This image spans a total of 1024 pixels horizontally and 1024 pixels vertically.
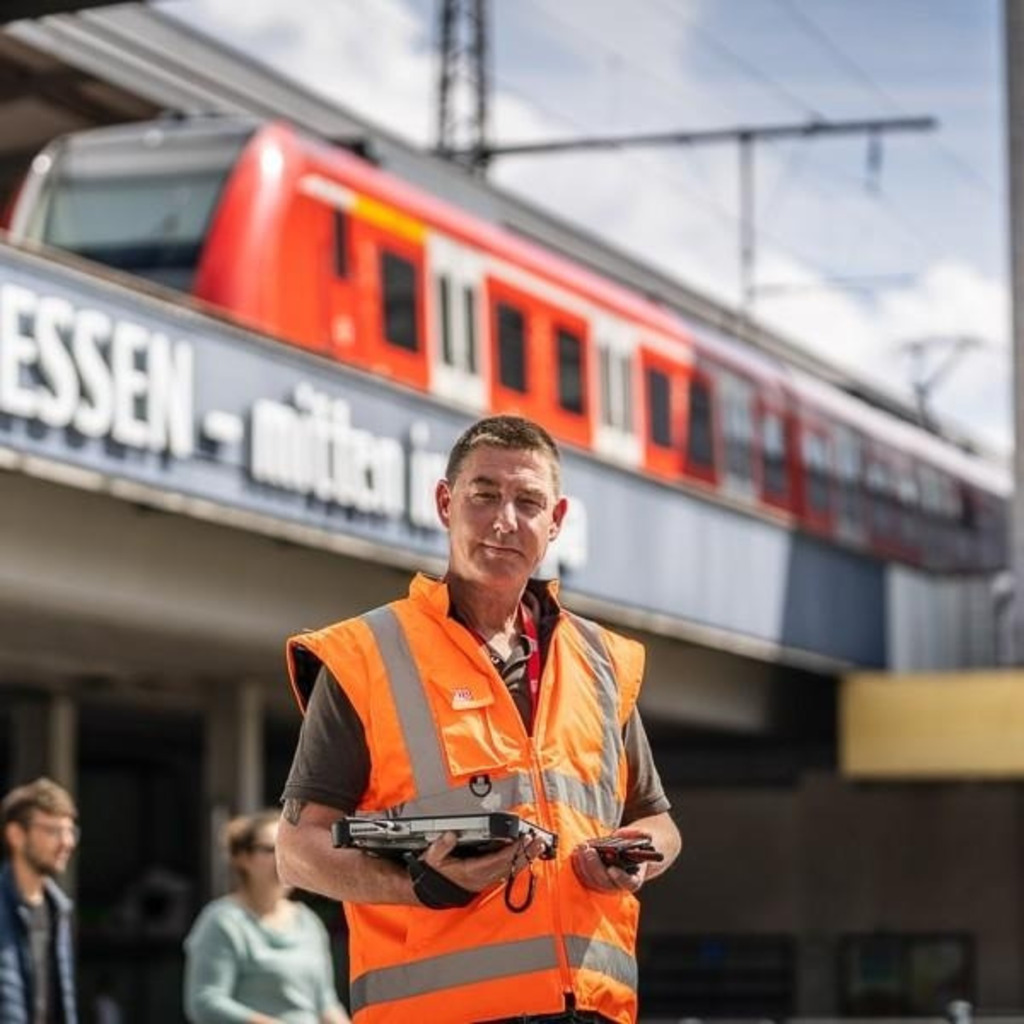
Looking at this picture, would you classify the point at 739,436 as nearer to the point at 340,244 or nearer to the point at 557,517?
the point at 340,244

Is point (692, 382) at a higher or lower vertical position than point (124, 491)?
higher

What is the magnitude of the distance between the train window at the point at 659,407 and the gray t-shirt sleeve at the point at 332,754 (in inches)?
936

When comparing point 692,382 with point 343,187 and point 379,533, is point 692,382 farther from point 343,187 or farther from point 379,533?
point 379,533

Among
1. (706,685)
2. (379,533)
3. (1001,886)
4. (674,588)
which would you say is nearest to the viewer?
(379,533)

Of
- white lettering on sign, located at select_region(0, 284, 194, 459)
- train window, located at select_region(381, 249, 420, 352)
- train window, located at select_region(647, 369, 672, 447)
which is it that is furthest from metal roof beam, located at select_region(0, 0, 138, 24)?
train window, located at select_region(647, 369, 672, 447)

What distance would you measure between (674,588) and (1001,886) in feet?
43.4

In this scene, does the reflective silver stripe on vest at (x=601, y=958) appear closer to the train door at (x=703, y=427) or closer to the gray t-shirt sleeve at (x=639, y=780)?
the gray t-shirt sleeve at (x=639, y=780)

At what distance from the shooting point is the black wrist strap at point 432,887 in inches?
168

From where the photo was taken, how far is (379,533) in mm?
19516

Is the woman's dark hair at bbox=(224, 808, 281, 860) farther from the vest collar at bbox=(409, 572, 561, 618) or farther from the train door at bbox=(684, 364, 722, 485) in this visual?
the train door at bbox=(684, 364, 722, 485)

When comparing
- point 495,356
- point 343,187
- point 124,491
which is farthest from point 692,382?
point 124,491

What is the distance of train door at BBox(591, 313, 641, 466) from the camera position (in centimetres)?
2717

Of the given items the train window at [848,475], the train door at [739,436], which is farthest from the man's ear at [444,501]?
the train window at [848,475]

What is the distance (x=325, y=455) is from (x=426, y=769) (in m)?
14.3
